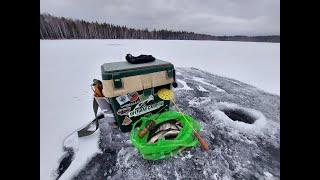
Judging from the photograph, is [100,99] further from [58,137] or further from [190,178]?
[190,178]

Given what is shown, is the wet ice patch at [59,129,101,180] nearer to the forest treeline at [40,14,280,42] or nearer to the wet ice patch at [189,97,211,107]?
the wet ice patch at [189,97,211,107]

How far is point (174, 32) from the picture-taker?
9.40 feet

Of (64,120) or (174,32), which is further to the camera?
(174,32)

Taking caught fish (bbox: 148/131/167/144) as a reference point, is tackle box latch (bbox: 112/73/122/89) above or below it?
above

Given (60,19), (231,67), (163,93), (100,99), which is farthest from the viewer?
(231,67)

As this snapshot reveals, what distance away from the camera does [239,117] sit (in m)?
2.00

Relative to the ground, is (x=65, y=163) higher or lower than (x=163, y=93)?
lower

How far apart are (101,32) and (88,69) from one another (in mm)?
537

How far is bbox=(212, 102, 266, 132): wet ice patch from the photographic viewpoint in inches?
72.2

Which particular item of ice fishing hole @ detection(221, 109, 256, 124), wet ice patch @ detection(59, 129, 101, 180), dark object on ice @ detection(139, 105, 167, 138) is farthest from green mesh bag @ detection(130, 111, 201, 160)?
ice fishing hole @ detection(221, 109, 256, 124)

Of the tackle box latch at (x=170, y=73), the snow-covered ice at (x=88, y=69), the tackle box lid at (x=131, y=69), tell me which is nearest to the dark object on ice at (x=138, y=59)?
the tackle box lid at (x=131, y=69)

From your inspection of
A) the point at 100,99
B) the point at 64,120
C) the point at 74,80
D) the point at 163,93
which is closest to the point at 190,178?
the point at 163,93

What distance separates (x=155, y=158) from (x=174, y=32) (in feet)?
6.22

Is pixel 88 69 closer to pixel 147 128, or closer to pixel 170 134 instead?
pixel 147 128
